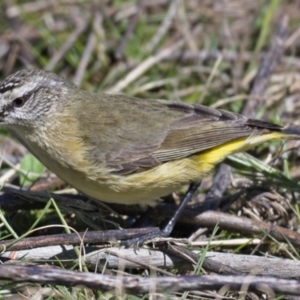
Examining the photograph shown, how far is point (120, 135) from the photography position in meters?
4.96

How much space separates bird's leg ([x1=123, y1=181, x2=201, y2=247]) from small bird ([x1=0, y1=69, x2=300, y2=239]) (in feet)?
0.47

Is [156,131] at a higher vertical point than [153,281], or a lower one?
higher

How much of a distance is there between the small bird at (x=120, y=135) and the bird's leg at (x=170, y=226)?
0.14 metres

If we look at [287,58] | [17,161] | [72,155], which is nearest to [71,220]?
[72,155]

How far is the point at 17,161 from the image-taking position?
606 cm

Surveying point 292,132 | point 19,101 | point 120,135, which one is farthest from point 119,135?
point 292,132

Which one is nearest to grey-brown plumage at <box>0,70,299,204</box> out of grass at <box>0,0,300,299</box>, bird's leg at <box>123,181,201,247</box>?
bird's leg at <box>123,181,201,247</box>

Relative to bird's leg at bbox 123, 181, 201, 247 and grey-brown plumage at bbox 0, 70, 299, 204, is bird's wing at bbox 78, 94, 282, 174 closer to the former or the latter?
grey-brown plumage at bbox 0, 70, 299, 204

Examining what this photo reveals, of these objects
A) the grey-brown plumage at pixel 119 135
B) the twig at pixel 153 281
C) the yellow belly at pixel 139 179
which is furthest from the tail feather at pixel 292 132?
the twig at pixel 153 281

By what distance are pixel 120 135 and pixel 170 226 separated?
714 mm

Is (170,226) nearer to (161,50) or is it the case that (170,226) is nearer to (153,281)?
(153,281)

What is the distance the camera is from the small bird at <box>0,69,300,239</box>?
481 cm

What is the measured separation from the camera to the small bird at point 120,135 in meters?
4.81

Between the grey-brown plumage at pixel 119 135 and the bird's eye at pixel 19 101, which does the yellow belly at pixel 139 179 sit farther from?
the bird's eye at pixel 19 101
